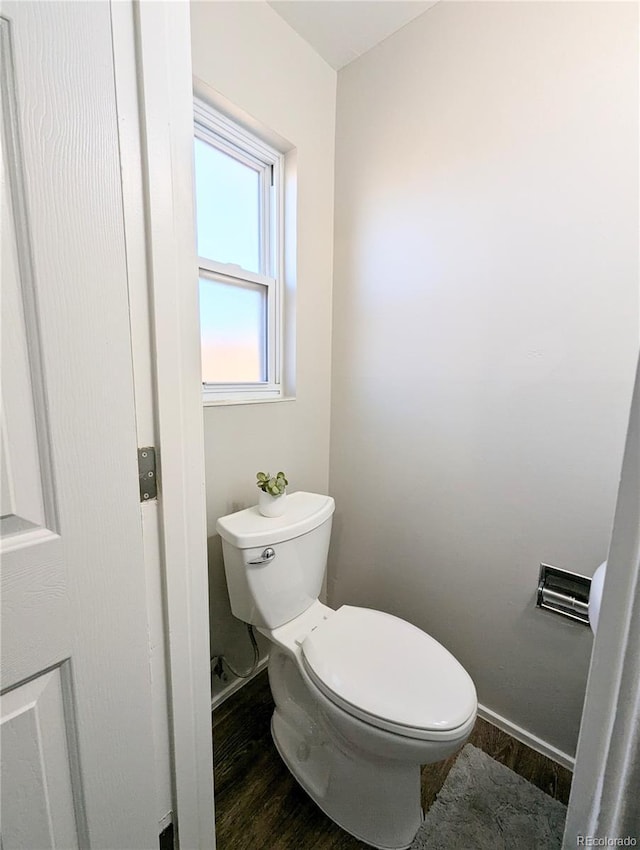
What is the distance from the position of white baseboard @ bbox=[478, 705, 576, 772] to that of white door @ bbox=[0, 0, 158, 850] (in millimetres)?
1250

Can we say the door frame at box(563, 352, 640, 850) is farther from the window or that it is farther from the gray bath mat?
the window

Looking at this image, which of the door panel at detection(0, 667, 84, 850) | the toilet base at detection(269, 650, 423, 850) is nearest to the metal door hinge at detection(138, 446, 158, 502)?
the door panel at detection(0, 667, 84, 850)

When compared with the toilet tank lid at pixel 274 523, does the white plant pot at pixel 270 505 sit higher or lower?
higher

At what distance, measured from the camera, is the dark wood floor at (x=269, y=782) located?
936mm

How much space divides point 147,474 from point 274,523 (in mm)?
605

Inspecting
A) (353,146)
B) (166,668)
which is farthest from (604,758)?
(353,146)

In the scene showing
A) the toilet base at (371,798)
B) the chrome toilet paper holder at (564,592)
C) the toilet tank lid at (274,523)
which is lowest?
the toilet base at (371,798)

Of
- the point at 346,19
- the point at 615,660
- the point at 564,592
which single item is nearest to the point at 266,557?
the point at 615,660

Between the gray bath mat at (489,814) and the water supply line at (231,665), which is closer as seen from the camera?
the gray bath mat at (489,814)

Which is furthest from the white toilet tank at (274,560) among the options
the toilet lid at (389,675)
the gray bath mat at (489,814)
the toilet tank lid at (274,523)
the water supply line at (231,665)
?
the gray bath mat at (489,814)

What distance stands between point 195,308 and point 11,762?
2.27ft

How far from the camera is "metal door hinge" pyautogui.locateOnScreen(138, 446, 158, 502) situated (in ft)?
1.83

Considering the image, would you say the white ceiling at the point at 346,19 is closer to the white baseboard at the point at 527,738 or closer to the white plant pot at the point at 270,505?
the white plant pot at the point at 270,505

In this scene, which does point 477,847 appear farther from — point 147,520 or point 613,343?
point 613,343
